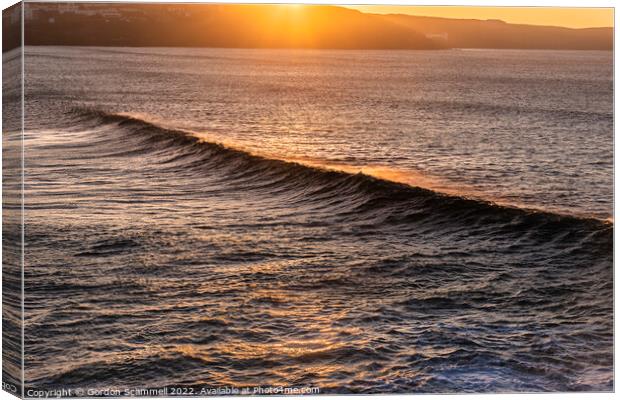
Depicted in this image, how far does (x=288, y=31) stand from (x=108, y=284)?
2.62 m

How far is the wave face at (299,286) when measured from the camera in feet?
27.8

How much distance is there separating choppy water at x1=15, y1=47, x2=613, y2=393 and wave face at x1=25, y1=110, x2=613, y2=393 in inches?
0.8

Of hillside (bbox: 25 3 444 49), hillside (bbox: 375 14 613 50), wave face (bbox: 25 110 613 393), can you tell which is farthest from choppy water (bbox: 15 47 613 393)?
hillside (bbox: 25 3 444 49)

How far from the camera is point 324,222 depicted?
11.3 metres

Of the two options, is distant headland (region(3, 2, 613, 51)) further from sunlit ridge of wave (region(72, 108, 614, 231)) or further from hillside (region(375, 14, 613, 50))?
sunlit ridge of wave (region(72, 108, 614, 231))

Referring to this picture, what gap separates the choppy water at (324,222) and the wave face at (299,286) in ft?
0.07

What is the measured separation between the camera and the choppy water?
28.1ft

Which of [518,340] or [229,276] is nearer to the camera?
[518,340]

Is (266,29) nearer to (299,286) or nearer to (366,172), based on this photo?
(299,286)

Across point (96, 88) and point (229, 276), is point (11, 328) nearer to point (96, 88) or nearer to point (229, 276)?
point (229, 276)

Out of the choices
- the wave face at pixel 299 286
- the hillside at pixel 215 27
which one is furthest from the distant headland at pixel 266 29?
the wave face at pixel 299 286

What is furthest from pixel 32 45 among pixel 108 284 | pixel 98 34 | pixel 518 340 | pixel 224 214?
pixel 518 340

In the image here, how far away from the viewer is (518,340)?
29.2 ft

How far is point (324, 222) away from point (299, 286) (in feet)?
6.46
